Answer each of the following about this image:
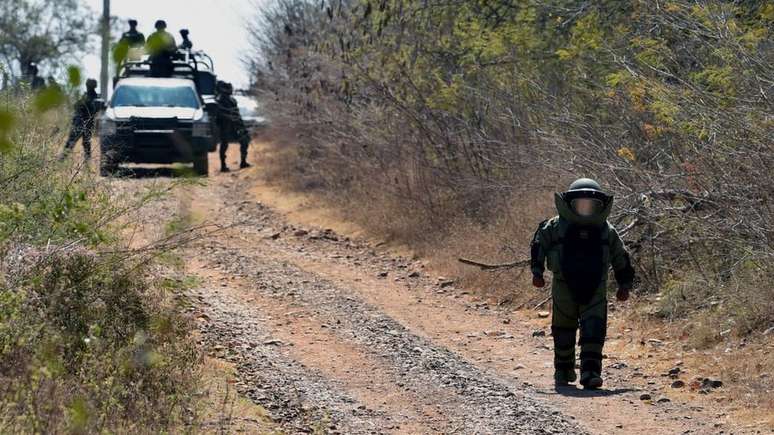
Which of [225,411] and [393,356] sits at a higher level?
[225,411]

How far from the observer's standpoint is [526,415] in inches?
290

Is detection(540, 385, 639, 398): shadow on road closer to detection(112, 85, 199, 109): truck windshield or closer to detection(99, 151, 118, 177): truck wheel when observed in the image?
detection(99, 151, 118, 177): truck wheel

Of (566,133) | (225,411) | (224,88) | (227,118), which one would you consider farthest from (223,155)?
(225,411)

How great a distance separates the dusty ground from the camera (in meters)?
7.36

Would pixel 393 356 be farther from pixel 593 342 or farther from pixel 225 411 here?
pixel 225 411

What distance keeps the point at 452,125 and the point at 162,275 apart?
25.1 ft

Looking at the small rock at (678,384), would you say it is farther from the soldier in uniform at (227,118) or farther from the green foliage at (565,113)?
the soldier in uniform at (227,118)

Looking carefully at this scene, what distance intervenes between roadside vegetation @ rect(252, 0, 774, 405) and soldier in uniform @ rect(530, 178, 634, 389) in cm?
102

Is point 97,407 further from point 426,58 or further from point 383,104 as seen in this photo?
point 383,104

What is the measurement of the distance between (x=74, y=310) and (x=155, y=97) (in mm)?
15634

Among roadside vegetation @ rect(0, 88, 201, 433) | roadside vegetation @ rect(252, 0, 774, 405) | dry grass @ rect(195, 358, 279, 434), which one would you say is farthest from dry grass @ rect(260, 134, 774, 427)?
roadside vegetation @ rect(0, 88, 201, 433)

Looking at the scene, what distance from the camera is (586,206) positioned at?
802cm

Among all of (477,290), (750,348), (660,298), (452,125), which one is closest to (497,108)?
(452,125)

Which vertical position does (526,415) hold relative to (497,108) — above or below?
below
